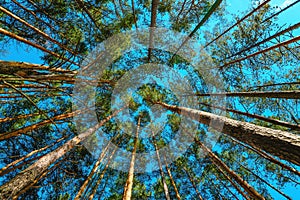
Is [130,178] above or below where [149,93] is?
below

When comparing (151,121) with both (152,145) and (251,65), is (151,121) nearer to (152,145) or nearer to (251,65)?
(152,145)

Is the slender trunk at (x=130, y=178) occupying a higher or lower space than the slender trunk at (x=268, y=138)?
lower

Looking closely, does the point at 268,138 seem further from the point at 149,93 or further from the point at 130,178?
the point at 149,93

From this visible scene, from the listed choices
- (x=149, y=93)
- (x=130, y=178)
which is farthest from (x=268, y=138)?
(x=149, y=93)

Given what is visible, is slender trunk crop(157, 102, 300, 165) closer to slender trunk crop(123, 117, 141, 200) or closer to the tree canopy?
the tree canopy

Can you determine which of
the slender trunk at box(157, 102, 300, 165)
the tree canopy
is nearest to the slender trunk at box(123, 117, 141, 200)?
the tree canopy

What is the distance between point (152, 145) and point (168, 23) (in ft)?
19.7

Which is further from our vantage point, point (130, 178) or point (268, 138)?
point (130, 178)

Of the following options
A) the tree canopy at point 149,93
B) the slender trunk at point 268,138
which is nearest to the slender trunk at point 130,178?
the tree canopy at point 149,93

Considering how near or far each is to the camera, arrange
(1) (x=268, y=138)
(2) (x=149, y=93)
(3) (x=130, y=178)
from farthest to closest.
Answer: (2) (x=149, y=93)
(3) (x=130, y=178)
(1) (x=268, y=138)

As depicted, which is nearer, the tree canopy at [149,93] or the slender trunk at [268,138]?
the slender trunk at [268,138]

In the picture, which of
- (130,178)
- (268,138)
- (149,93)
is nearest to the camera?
(268,138)

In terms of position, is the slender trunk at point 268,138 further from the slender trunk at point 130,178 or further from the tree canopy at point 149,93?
the slender trunk at point 130,178

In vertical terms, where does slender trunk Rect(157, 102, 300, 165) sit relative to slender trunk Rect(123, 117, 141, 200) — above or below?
above
